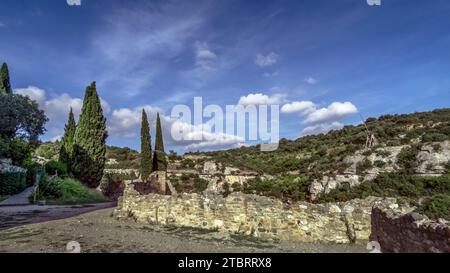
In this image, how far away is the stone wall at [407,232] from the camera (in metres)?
4.91

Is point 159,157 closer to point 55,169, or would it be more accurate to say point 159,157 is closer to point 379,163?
point 55,169

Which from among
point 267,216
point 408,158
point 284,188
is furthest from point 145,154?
point 408,158

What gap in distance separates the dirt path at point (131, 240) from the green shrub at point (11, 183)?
13.3 metres

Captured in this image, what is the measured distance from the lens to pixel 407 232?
19.8ft

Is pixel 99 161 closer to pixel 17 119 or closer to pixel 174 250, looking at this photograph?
pixel 17 119

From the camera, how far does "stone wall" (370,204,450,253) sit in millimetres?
4914

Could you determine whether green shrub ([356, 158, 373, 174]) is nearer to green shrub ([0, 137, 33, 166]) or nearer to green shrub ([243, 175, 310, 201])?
green shrub ([243, 175, 310, 201])

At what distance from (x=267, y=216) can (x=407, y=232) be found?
13.2ft

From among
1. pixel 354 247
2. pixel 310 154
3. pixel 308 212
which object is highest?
pixel 310 154

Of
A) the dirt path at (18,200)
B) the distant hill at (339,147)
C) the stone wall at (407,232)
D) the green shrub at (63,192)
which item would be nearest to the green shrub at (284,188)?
the distant hill at (339,147)

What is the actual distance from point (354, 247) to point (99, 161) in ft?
76.8

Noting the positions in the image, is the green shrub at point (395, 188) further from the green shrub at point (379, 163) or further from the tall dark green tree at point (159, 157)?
the tall dark green tree at point (159, 157)

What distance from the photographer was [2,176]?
66.3ft
